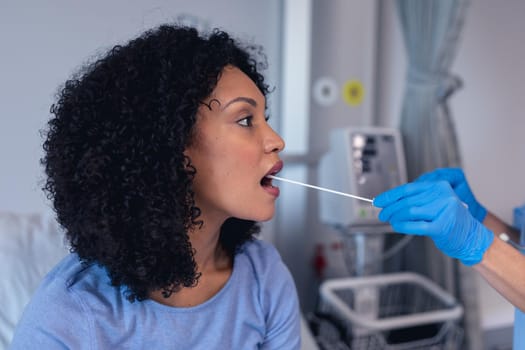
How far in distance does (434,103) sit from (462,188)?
0.55 meters

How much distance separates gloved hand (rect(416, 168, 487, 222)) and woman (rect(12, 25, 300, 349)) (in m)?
0.52

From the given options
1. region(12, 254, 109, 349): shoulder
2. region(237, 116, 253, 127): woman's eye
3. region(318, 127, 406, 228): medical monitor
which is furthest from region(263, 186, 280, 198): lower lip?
region(318, 127, 406, 228): medical monitor

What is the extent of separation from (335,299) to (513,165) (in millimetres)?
1295

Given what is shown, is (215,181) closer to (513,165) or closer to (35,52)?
(35,52)

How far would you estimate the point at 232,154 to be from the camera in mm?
801

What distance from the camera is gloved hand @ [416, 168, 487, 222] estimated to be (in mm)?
1092

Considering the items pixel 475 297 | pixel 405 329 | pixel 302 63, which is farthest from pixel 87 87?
pixel 475 297

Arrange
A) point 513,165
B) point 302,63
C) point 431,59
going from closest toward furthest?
point 431,59 < point 302,63 < point 513,165

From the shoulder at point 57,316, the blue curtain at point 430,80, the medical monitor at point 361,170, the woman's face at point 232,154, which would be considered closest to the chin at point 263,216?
the woman's face at point 232,154

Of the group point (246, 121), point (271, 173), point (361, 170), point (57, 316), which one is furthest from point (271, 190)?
point (361, 170)

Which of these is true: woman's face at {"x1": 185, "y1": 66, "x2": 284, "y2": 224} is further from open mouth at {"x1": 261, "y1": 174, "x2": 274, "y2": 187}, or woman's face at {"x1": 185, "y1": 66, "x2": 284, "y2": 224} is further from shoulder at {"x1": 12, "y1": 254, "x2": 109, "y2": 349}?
shoulder at {"x1": 12, "y1": 254, "x2": 109, "y2": 349}

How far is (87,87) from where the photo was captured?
2.60ft

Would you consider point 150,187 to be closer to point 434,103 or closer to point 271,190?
point 271,190

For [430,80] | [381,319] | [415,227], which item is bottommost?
[381,319]
